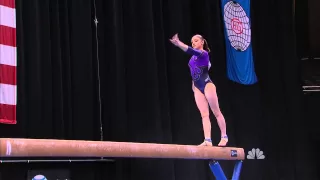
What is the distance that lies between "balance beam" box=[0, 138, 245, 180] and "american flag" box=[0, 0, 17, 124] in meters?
2.51

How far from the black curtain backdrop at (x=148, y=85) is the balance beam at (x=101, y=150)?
2339 millimetres

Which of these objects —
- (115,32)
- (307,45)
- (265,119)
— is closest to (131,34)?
(115,32)

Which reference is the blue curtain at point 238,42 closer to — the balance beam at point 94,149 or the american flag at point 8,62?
the balance beam at point 94,149

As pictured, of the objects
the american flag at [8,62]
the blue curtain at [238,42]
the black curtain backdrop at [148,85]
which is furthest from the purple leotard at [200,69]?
the blue curtain at [238,42]

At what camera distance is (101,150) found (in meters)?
4.11

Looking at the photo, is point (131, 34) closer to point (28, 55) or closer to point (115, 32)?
point (115, 32)

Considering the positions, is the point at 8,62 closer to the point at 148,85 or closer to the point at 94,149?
the point at 148,85

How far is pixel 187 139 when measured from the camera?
834cm

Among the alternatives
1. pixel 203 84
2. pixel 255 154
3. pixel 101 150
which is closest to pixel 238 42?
pixel 255 154

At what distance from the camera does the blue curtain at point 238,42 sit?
9008 millimetres

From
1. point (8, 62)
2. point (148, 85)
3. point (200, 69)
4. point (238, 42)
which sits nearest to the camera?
point (200, 69)

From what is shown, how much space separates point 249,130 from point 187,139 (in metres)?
1.47

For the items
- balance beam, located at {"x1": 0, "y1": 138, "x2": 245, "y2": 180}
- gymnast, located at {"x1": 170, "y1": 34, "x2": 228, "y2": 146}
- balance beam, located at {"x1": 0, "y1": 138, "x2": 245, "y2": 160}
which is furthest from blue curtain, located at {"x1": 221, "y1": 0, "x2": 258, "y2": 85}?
balance beam, located at {"x1": 0, "y1": 138, "x2": 245, "y2": 160}

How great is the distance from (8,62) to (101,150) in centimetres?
288
